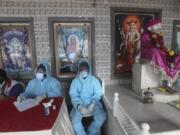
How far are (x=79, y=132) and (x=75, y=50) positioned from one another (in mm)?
1152

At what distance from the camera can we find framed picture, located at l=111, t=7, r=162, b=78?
2590mm

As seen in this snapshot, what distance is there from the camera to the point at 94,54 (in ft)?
8.60

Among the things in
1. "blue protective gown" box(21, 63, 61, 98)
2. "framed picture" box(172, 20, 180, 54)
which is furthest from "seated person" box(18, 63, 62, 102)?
"framed picture" box(172, 20, 180, 54)

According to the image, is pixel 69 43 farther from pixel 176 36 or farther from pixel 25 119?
pixel 176 36

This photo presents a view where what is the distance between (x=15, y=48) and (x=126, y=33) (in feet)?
5.41

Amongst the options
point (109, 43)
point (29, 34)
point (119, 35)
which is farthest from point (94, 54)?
point (29, 34)

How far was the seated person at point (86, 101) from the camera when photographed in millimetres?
2135

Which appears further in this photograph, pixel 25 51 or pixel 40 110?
pixel 25 51

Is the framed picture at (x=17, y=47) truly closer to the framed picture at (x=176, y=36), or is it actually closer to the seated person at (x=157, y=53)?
the seated person at (x=157, y=53)

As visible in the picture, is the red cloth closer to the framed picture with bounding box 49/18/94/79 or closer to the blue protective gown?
the blue protective gown

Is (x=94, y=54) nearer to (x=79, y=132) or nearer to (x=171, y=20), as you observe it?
(x=79, y=132)

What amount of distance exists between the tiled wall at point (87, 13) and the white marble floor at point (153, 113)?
74 centimetres

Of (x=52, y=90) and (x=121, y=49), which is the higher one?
(x=121, y=49)

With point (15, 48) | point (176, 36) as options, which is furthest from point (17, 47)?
point (176, 36)
